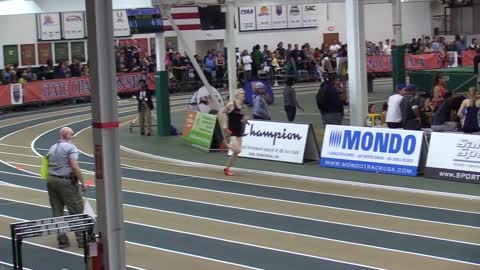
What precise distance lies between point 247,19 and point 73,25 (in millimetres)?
10044

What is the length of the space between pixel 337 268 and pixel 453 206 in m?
4.74

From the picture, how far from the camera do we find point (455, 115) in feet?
65.8

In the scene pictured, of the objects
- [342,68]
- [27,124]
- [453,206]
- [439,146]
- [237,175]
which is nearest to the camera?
[453,206]

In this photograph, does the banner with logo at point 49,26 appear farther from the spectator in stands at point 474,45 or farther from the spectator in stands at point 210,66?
the spectator in stands at point 474,45

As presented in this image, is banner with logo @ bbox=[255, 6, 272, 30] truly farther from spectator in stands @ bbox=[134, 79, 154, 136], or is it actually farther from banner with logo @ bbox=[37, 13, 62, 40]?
spectator in stands @ bbox=[134, 79, 154, 136]

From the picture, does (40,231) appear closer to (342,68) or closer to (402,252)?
(402,252)

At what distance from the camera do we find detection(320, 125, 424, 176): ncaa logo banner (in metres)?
18.3

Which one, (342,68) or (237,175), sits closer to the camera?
(237,175)

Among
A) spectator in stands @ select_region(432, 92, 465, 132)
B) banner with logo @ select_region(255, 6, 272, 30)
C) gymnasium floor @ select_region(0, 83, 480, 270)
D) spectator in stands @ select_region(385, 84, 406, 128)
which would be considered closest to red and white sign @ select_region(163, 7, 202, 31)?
gymnasium floor @ select_region(0, 83, 480, 270)

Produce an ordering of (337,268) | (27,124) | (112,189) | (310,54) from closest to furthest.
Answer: (112,189), (337,268), (27,124), (310,54)

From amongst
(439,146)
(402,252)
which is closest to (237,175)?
(439,146)

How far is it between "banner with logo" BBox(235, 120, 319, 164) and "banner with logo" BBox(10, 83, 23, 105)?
54.6 ft

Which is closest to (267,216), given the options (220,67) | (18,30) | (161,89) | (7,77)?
(161,89)

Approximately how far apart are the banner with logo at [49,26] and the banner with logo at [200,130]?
67.2 feet
